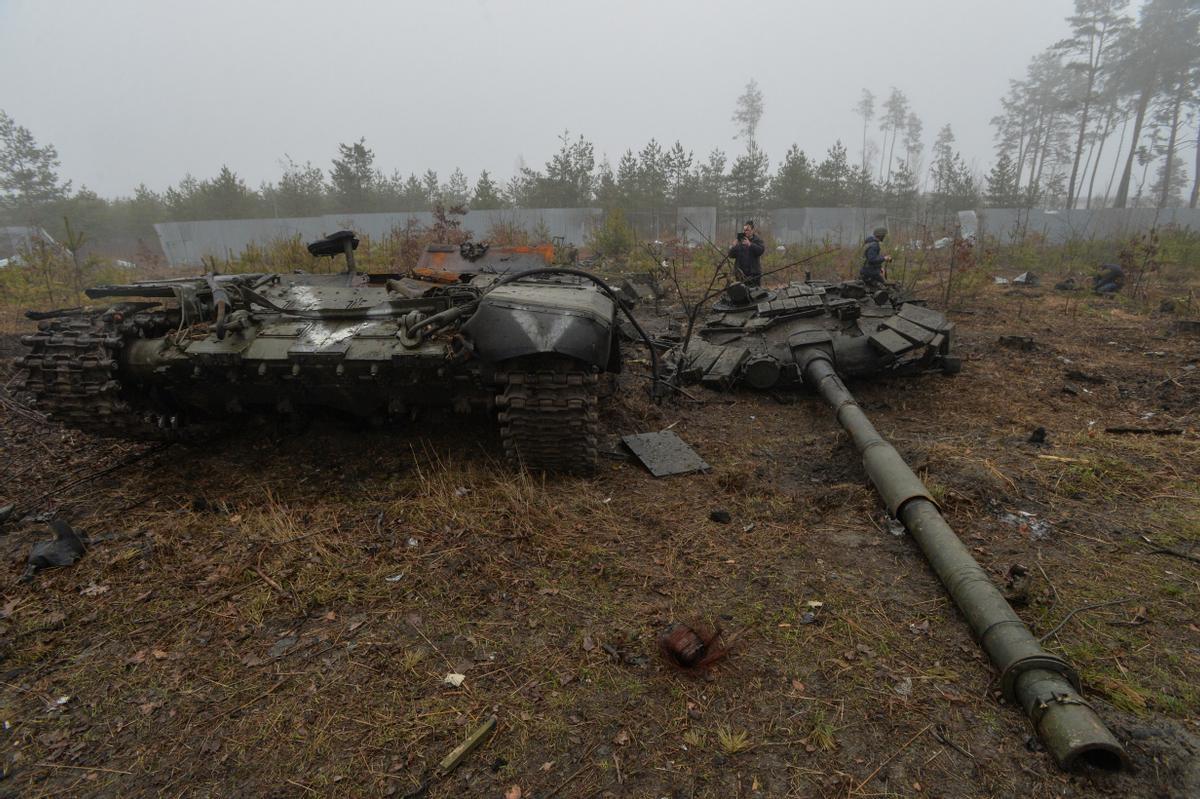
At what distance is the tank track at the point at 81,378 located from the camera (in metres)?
4.41

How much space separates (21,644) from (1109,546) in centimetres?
576

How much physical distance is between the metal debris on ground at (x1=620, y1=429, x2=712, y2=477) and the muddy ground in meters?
0.22

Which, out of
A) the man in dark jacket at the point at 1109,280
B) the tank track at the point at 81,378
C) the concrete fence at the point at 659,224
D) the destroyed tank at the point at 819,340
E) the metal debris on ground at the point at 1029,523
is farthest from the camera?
the concrete fence at the point at 659,224

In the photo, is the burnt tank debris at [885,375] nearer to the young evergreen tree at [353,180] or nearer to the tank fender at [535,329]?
the tank fender at [535,329]

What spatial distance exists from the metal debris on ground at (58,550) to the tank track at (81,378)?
1143 mm

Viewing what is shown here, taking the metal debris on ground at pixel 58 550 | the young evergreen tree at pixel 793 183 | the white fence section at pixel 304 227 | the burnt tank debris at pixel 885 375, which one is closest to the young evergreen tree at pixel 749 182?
the young evergreen tree at pixel 793 183

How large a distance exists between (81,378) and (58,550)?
1440mm

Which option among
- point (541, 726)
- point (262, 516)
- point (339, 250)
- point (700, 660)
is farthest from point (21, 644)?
point (339, 250)

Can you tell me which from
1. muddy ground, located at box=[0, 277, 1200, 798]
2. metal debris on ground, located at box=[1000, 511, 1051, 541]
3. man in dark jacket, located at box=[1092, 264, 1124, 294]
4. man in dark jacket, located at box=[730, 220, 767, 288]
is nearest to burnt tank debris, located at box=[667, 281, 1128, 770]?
muddy ground, located at box=[0, 277, 1200, 798]

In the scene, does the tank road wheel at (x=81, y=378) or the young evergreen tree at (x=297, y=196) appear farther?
the young evergreen tree at (x=297, y=196)

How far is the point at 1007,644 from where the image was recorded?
254cm

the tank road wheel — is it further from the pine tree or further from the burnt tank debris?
the pine tree

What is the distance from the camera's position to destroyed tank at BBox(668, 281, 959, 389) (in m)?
7.20

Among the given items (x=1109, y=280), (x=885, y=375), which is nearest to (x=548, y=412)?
(x=885, y=375)
